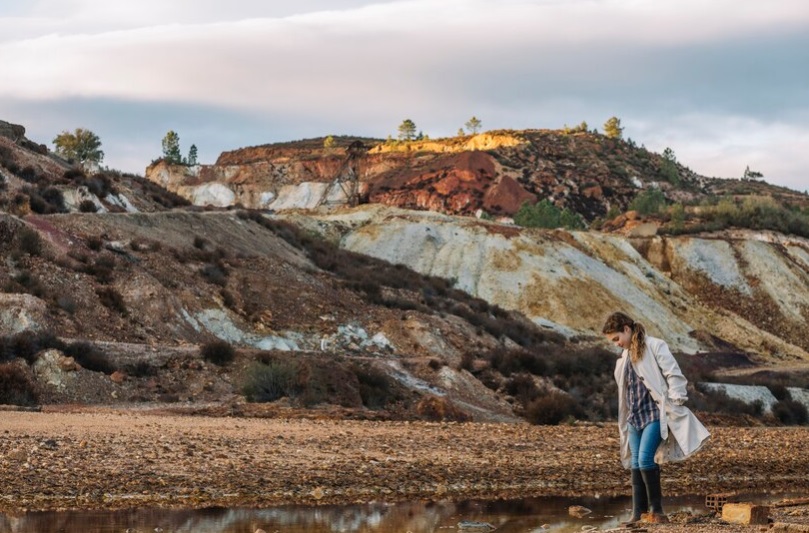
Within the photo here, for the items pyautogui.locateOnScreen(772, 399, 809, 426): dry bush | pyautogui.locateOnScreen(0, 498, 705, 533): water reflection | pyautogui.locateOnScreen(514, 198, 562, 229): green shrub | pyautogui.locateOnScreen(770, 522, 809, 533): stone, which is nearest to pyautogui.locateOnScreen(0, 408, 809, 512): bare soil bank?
pyautogui.locateOnScreen(0, 498, 705, 533): water reflection

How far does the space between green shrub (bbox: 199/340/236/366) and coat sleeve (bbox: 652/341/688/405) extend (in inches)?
826

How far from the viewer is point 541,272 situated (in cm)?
7038

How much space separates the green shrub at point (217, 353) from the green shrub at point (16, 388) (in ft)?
19.2

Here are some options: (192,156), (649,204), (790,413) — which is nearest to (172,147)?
(192,156)

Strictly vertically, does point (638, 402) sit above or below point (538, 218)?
below

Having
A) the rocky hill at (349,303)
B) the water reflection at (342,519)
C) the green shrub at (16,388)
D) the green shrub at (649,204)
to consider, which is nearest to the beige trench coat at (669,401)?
the water reflection at (342,519)

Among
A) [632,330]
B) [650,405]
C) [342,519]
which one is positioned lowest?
[342,519]

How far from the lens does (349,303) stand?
4572 centimetres

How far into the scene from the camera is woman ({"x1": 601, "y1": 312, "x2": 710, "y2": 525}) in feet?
38.3

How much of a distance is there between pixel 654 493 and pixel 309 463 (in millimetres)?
6829

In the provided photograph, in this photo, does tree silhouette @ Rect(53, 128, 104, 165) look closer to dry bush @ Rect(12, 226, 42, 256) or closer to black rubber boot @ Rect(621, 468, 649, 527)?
dry bush @ Rect(12, 226, 42, 256)

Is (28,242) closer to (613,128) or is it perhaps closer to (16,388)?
(16,388)

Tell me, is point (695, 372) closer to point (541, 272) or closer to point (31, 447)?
point (541, 272)

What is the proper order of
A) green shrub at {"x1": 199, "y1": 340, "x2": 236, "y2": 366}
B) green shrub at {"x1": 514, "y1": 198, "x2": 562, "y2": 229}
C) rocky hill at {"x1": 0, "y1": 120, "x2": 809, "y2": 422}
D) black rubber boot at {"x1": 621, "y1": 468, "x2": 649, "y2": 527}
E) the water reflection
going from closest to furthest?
black rubber boot at {"x1": 621, "y1": 468, "x2": 649, "y2": 527}, the water reflection, rocky hill at {"x1": 0, "y1": 120, "x2": 809, "y2": 422}, green shrub at {"x1": 199, "y1": 340, "x2": 236, "y2": 366}, green shrub at {"x1": 514, "y1": 198, "x2": 562, "y2": 229}
